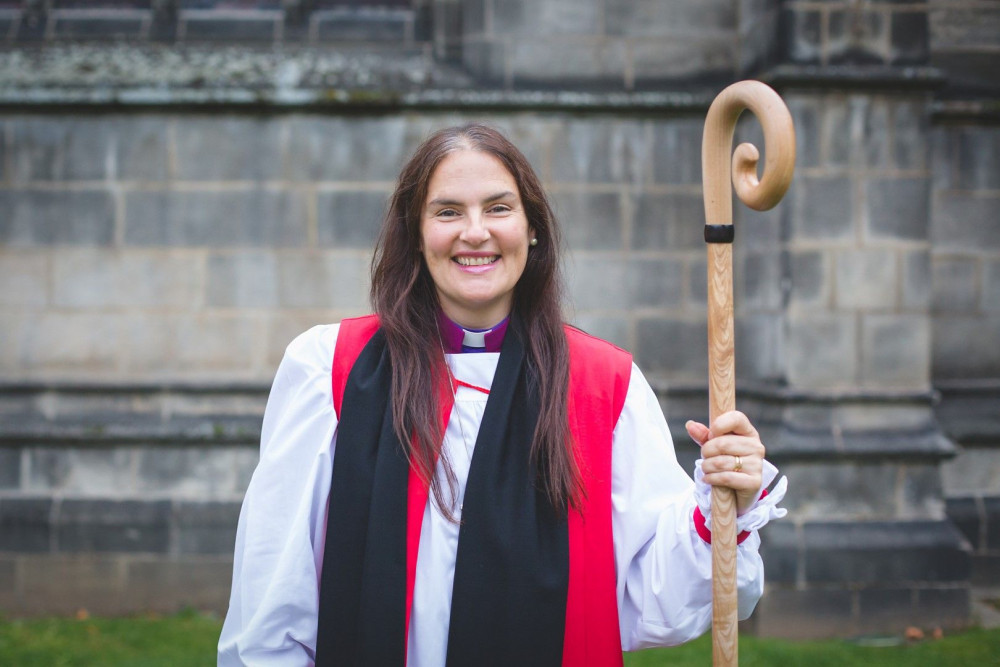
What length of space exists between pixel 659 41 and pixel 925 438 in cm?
269

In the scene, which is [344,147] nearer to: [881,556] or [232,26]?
[232,26]

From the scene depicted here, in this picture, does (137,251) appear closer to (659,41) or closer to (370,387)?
(659,41)

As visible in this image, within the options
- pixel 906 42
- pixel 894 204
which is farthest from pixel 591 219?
pixel 906 42

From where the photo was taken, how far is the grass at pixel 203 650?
3984mm

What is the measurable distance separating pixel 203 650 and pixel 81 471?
4.63 ft

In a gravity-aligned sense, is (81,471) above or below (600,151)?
below

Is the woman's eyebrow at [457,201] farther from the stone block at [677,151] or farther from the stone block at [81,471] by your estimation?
the stone block at [81,471]

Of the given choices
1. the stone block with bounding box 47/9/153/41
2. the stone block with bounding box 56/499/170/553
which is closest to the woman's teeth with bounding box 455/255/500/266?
the stone block with bounding box 56/499/170/553

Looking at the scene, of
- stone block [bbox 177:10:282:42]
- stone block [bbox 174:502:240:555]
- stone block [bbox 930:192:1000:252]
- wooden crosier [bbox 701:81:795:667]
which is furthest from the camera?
stone block [bbox 177:10:282:42]

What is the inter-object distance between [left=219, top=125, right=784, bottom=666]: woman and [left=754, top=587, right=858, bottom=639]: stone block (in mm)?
2749

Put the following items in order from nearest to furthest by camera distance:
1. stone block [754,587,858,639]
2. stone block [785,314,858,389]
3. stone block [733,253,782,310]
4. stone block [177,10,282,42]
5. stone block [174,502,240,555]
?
stone block [754,587,858,639]
stone block [785,314,858,389]
stone block [733,253,782,310]
stone block [174,502,240,555]
stone block [177,10,282,42]

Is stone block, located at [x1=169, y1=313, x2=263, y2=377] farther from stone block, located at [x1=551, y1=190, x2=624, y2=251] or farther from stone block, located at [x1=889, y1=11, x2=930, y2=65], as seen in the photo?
stone block, located at [x1=889, y1=11, x2=930, y2=65]

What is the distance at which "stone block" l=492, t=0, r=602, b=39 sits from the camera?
16.3 feet

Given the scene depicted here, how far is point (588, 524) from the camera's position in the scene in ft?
6.16
